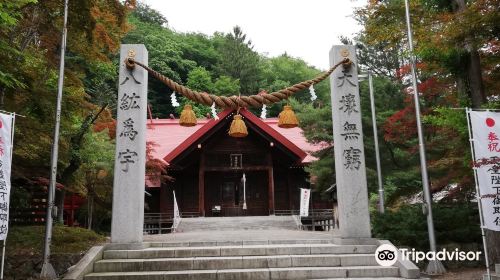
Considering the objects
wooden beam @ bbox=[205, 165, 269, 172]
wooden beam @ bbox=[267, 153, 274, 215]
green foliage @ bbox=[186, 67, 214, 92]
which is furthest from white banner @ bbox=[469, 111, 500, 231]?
Answer: green foliage @ bbox=[186, 67, 214, 92]

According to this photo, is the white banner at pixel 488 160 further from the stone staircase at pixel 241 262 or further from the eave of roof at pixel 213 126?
the eave of roof at pixel 213 126

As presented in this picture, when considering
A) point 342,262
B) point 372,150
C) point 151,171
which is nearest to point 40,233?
point 151,171

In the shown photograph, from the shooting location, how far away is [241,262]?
6797mm

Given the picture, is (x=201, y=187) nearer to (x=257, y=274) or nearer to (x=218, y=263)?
(x=218, y=263)

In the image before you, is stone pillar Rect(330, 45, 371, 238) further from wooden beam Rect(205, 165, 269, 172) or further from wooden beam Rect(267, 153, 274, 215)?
wooden beam Rect(205, 165, 269, 172)

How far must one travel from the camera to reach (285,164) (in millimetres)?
20172

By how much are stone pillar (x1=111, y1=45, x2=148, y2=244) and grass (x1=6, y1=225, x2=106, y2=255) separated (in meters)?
1.66

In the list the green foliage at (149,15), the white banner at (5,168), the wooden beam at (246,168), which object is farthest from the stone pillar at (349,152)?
the green foliage at (149,15)

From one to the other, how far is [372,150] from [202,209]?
886 centimetres

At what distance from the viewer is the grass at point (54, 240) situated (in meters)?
8.36

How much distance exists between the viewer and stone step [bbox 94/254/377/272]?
677 centimetres

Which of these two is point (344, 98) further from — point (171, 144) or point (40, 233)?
point (171, 144)

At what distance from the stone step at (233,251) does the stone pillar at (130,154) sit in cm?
38

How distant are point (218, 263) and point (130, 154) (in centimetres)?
285
